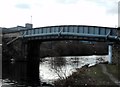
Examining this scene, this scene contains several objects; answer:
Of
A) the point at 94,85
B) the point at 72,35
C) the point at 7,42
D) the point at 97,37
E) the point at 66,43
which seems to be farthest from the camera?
the point at 66,43

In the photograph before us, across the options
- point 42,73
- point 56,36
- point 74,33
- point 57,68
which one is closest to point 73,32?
point 74,33

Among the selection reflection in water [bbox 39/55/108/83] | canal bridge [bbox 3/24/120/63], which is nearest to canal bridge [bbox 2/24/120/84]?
canal bridge [bbox 3/24/120/63]

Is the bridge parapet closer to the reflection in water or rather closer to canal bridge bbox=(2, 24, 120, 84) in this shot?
canal bridge bbox=(2, 24, 120, 84)

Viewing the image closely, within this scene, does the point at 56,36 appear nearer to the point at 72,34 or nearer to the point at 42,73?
the point at 72,34

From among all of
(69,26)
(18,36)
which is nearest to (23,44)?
(18,36)

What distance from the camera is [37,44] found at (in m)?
91.7

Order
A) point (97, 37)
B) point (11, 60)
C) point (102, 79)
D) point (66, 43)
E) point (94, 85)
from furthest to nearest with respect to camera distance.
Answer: point (66, 43)
point (11, 60)
point (97, 37)
point (102, 79)
point (94, 85)

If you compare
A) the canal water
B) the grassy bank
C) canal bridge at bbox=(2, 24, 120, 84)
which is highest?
canal bridge at bbox=(2, 24, 120, 84)

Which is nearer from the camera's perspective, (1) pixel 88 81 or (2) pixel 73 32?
(1) pixel 88 81

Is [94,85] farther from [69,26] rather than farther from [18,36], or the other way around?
[18,36]

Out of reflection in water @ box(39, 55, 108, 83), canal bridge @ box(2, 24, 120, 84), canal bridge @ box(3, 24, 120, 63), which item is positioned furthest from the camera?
canal bridge @ box(3, 24, 120, 63)

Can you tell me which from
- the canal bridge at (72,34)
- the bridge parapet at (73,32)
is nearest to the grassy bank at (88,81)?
the canal bridge at (72,34)

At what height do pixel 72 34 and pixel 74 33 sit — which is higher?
pixel 74 33

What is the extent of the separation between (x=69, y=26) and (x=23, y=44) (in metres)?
26.4
